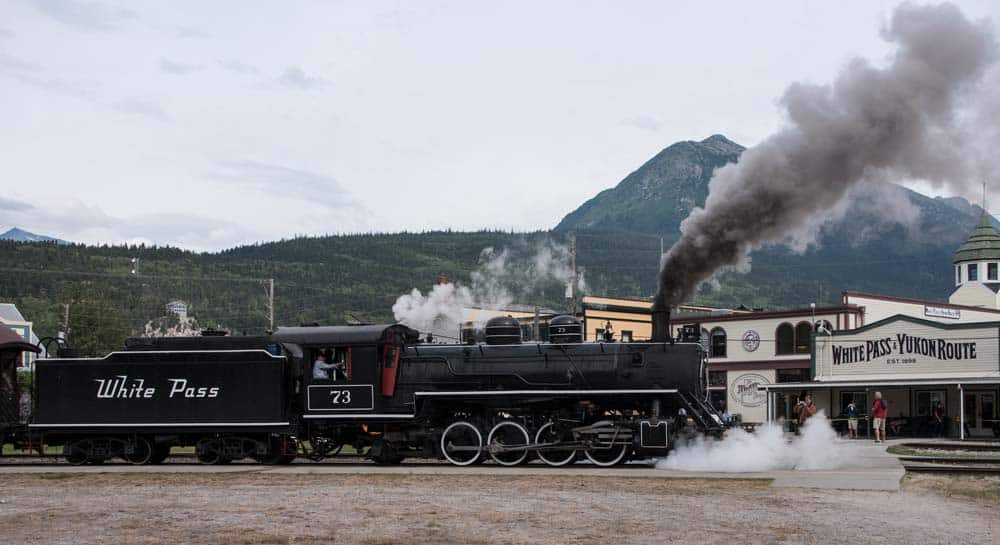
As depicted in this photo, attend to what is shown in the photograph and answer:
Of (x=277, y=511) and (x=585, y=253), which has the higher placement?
(x=585, y=253)

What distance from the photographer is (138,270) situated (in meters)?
125

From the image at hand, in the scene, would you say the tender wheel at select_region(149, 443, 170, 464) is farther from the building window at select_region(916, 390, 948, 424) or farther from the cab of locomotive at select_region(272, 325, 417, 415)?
the building window at select_region(916, 390, 948, 424)

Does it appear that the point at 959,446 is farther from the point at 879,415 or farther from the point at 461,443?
the point at 461,443

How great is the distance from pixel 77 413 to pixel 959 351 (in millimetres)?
31276

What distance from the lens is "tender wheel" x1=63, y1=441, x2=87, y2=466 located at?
2180 centimetres

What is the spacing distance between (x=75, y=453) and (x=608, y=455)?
37.4 ft

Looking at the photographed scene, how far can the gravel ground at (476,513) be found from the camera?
11.1 m

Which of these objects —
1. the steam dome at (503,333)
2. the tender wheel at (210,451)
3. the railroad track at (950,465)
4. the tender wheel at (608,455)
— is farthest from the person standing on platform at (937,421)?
the tender wheel at (210,451)

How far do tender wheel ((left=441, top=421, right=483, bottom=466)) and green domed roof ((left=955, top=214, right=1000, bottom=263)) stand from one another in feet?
201

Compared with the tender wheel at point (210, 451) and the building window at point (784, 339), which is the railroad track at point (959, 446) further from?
the building window at point (784, 339)

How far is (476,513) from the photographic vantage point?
1288cm

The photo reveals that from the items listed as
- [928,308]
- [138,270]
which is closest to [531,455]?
[928,308]

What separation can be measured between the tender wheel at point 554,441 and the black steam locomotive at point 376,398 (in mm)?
25

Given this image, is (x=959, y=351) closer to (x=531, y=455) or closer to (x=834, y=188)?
(x=834, y=188)
